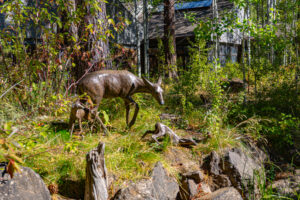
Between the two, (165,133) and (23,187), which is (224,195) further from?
(23,187)

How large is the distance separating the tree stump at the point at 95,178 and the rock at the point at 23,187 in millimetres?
461

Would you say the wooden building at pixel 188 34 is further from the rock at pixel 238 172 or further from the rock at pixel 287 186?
the rock at pixel 238 172

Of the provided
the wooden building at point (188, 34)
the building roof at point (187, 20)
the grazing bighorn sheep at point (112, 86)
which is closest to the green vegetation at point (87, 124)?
the grazing bighorn sheep at point (112, 86)

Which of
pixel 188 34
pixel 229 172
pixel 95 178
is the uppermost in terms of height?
pixel 188 34

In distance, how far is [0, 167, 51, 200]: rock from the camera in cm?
205

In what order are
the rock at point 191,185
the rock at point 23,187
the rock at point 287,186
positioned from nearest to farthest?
the rock at point 23,187, the rock at point 191,185, the rock at point 287,186

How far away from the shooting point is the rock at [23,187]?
6.73 ft

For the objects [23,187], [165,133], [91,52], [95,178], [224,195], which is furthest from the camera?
[91,52]

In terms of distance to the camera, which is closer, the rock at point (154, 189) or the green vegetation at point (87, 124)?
the rock at point (154, 189)

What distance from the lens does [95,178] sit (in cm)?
266

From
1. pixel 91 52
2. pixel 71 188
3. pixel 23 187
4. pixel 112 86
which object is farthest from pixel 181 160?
pixel 91 52

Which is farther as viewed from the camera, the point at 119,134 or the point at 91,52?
the point at 91,52

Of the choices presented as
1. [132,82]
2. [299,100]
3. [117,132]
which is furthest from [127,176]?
[299,100]

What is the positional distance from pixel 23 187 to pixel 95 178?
2.38 feet
